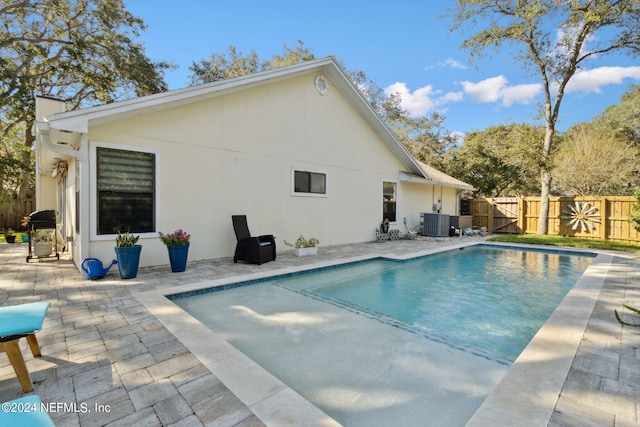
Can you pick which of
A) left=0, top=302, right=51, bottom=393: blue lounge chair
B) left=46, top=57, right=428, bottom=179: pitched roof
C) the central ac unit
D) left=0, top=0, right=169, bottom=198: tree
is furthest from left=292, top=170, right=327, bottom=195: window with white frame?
left=0, top=0, right=169, bottom=198: tree

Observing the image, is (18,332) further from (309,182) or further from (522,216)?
(522,216)

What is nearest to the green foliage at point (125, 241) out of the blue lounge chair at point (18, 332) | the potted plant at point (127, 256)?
the potted plant at point (127, 256)

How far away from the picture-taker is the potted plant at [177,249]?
598 centimetres

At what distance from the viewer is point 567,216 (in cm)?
1370

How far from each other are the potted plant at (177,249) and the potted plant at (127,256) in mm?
584

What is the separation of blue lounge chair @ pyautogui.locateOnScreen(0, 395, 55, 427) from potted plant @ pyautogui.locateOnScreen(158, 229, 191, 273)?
470cm

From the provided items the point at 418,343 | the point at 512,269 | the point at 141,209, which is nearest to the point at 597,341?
the point at 418,343

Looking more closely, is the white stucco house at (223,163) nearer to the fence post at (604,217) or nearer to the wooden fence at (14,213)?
the wooden fence at (14,213)

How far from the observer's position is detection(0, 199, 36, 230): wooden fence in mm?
15000

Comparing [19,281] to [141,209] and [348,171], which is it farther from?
[348,171]

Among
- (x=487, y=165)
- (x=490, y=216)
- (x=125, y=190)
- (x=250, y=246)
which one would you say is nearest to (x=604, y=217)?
(x=490, y=216)

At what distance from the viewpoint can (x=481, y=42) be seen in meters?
14.6

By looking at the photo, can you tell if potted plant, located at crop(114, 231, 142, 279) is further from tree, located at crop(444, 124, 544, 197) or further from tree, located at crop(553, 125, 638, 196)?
tree, located at crop(444, 124, 544, 197)

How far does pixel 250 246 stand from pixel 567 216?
47.7 feet
